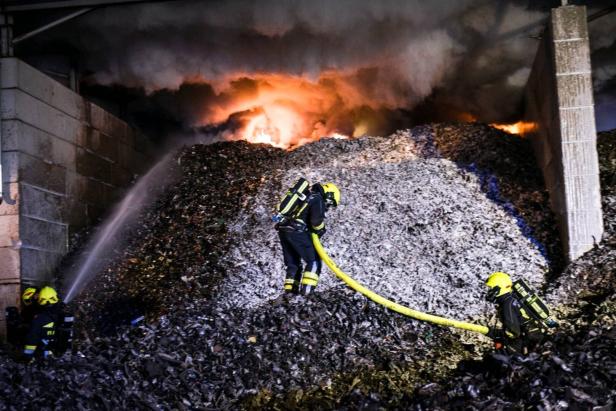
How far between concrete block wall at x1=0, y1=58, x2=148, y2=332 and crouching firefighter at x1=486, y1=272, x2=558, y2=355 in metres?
8.06

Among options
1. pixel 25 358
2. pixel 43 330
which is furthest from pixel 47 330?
pixel 25 358

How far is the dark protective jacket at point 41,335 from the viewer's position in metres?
9.64

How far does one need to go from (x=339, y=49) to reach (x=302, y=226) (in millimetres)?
7469

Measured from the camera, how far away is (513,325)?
823cm

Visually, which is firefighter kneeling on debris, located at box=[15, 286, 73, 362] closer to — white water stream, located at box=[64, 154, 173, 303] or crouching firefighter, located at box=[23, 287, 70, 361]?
crouching firefighter, located at box=[23, 287, 70, 361]

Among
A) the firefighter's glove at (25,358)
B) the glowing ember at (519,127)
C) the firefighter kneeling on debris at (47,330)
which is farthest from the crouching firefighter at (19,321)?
the glowing ember at (519,127)

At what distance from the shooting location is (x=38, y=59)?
634 inches

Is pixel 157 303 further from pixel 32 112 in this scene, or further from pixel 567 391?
pixel 567 391

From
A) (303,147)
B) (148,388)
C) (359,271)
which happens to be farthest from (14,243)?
(303,147)

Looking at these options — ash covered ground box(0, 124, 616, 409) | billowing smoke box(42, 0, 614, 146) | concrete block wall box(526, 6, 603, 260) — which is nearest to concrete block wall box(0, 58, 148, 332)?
ash covered ground box(0, 124, 616, 409)

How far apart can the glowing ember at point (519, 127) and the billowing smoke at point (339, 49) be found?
8.3 inches

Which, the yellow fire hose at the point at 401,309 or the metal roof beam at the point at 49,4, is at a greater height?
the metal roof beam at the point at 49,4

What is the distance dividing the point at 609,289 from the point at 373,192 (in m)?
5.00

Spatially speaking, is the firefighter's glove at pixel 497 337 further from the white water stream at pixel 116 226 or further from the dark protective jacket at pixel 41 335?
the white water stream at pixel 116 226
